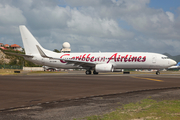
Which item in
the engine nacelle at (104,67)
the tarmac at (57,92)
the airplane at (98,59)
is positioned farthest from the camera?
the airplane at (98,59)

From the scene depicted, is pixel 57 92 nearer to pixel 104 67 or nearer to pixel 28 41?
pixel 104 67

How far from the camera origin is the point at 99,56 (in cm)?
4284

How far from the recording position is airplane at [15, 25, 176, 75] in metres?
40.6

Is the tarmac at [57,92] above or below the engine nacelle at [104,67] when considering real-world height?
below

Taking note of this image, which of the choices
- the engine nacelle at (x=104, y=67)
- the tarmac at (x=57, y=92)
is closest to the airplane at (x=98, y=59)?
the engine nacelle at (x=104, y=67)

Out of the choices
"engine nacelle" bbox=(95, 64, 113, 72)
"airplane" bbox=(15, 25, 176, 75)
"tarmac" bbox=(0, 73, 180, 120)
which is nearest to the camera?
"tarmac" bbox=(0, 73, 180, 120)

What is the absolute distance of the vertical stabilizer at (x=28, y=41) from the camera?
46125 mm

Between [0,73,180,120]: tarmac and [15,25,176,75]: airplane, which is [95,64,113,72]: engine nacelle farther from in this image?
[0,73,180,120]: tarmac

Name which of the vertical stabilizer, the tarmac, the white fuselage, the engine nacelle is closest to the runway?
the tarmac

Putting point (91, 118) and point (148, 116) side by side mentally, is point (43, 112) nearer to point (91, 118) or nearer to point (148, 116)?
point (91, 118)

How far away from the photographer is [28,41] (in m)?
46.3

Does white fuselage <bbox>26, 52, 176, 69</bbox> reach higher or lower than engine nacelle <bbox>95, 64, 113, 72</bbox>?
higher

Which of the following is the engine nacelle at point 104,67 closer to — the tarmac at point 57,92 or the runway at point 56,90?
the runway at point 56,90

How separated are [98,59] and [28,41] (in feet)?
52.5
